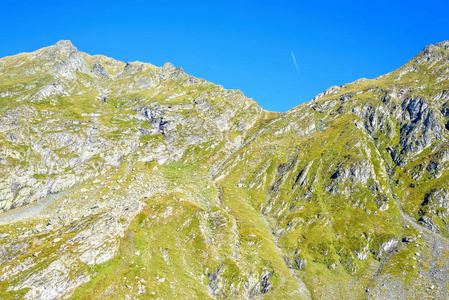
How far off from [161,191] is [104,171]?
187ft

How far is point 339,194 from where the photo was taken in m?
155

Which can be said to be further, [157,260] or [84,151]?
[84,151]

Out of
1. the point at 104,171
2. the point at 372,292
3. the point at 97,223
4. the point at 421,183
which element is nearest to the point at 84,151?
the point at 104,171

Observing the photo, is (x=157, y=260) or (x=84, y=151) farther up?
(x=84, y=151)

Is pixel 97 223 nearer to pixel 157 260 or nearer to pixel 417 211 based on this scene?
pixel 157 260

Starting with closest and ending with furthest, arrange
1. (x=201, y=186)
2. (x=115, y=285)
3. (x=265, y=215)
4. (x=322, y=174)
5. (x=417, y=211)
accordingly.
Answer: (x=115, y=285), (x=417, y=211), (x=265, y=215), (x=201, y=186), (x=322, y=174)

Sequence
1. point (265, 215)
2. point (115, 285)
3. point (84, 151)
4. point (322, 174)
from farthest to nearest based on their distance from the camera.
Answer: point (84, 151)
point (322, 174)
point (265, 215)
point (115, 285)

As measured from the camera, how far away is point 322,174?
559 feet

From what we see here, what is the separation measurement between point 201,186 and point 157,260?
71.1 m

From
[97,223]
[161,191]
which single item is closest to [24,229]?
[97,223]

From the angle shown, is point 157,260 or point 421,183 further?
point 421,183

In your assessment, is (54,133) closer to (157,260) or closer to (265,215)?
(157,260)

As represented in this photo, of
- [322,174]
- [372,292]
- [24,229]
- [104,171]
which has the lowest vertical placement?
[372,292]

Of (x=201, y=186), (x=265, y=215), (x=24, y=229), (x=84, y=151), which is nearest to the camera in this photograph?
(x=24, y=229)
